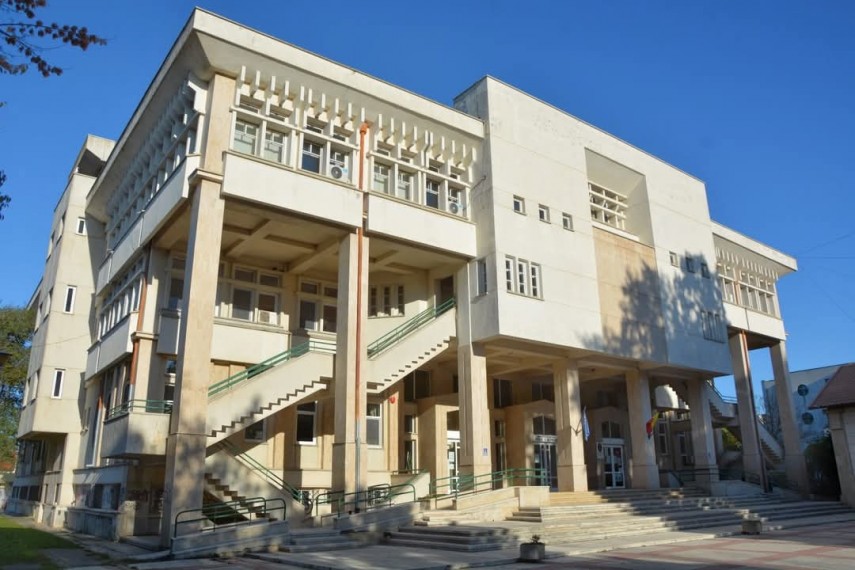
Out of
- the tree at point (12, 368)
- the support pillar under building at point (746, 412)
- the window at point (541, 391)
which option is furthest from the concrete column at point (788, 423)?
the tree at point (12, 368)

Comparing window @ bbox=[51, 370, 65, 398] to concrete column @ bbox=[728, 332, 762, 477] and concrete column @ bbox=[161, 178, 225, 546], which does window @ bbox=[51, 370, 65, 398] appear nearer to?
concrete column @ bbox=[161, 178, 225, 546]

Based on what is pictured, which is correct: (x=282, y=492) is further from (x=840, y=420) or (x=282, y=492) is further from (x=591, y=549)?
Answer: (x=840, y=420)

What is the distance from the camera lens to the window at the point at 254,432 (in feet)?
75.8

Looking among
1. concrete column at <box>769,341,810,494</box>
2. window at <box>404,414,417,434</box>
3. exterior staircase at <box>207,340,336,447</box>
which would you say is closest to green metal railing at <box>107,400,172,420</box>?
exterior staircase at <box>207,340,336,447</box>

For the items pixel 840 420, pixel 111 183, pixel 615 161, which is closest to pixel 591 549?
pixel 615 161

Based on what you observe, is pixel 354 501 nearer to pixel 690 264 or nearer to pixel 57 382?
pixel 57 382

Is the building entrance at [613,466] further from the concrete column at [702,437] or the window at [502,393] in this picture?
the window at [502,393]

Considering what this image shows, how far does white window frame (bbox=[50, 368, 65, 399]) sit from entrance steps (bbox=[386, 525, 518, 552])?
1914cm

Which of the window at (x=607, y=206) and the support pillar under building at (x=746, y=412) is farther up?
the window at (x=607, y=206)

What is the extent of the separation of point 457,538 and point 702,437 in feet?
61.9

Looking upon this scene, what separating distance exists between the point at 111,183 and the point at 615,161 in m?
22.8

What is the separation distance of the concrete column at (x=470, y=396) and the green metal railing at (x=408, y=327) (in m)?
0.76

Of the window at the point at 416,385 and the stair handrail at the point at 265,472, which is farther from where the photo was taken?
the window at the point at 416,385

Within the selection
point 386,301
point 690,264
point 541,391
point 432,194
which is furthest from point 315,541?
point 690,264
